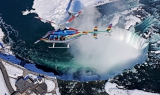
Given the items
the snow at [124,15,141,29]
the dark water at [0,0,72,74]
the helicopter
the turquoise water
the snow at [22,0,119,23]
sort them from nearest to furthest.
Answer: the turquoise water → the dark water at [0,0,72,74] → the helicopter → the snow at [124,15,141,29] → the snow at [22,0,119,23]

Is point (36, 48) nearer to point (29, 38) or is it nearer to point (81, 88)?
point (29, 38)

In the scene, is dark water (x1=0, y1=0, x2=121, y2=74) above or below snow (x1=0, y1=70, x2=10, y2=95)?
above

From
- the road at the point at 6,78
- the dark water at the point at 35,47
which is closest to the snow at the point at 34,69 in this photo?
the dark water at the point at 35,47

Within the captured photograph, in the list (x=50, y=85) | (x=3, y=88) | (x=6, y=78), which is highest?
(x=6, y=78)

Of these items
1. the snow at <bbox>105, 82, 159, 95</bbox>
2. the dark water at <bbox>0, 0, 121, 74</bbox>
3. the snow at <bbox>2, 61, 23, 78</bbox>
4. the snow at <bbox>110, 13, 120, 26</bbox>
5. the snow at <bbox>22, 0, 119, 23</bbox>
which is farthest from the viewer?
the snow at <bbox>22, 0, 119, 23</bbox>

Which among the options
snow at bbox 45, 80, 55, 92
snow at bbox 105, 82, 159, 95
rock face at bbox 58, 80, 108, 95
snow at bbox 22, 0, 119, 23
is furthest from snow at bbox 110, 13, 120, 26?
snow at bbox 45, 80, 55, 92

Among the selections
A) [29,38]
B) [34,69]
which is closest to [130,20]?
[29,38]

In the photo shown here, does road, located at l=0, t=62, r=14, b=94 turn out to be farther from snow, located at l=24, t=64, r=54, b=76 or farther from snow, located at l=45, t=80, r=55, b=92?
snow, located at l=45, t=80, r=55, b=92

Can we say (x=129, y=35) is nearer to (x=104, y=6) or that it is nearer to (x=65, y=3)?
(x=104, y=6)
